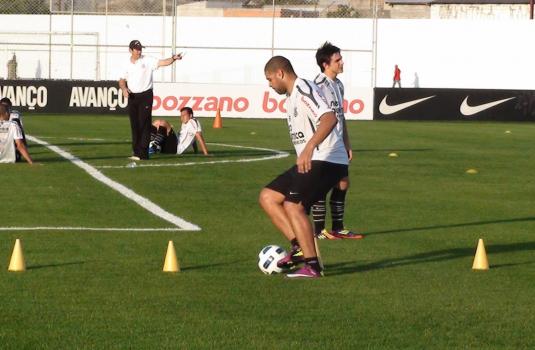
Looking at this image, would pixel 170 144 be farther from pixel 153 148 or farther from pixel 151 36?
pixel 151 36

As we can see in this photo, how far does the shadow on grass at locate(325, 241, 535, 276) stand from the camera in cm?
1082

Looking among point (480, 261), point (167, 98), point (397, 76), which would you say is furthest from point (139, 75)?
point (397, 76)

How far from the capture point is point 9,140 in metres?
20.6

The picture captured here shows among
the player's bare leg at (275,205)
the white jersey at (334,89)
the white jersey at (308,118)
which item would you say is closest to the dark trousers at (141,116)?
the white jersey at (334,89)

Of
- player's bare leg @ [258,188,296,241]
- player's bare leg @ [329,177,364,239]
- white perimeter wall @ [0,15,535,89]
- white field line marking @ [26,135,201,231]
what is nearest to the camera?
player's bare leg @ [258,188,296,241]

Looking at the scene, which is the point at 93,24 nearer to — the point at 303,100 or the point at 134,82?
the point at 134,82

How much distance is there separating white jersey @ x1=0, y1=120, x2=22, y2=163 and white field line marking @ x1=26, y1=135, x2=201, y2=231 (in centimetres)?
110

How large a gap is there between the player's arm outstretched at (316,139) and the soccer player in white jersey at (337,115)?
204 centimetres

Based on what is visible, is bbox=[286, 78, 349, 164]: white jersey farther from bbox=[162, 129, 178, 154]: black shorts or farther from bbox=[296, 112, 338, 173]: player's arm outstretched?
bbox=[162, 129, 178, 154]: black shorts

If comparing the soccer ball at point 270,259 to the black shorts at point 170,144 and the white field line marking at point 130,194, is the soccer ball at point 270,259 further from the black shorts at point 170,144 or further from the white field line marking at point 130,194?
the black shorts at point 170,144

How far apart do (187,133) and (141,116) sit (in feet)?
5.82

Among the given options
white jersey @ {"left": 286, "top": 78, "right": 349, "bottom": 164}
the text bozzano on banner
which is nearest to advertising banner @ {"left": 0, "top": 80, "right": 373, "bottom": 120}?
the text bozzano on banner

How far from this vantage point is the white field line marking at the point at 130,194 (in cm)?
1379

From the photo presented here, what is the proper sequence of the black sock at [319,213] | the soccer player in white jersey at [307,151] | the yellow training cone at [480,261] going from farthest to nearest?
the black sock at [319,213]
the yellow training cone at [480,261]
the soccer player in white jersey at [307,151]
